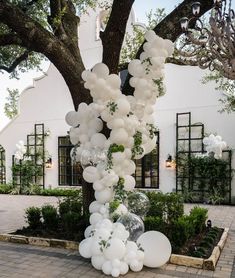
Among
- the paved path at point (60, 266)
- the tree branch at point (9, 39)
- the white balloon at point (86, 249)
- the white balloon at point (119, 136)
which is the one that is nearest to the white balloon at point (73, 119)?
the white balloon at point (119, 136)

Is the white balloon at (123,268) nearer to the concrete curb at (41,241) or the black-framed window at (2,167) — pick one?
the concrete curb at (41,241)

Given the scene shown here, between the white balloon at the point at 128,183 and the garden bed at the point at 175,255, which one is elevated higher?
the white balloon at the point at 128,183

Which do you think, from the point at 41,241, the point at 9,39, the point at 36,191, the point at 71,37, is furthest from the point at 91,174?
the point at 36,191

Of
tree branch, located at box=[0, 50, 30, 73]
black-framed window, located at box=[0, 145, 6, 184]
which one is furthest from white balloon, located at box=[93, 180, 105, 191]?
black-framed window, located at box=[0, 145, 6, 184]

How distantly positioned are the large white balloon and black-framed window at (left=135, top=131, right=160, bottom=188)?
7.84 metres

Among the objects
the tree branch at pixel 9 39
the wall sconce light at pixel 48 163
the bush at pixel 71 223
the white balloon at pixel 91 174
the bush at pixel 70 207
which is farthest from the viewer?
the wall sconce light at pixel 48 163

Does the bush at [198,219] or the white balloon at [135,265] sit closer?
the white balloon at [135,265]

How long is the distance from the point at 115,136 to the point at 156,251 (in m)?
1.71

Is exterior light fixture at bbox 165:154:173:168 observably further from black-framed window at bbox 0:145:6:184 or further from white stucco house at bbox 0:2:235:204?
black-framed window at bbox 0:145:6:184

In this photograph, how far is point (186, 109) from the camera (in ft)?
38.4

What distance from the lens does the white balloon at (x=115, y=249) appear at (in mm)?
4203

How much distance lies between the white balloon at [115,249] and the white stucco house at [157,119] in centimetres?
761

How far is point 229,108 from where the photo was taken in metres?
10.4

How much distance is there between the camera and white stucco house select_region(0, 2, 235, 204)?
37.3 feet
